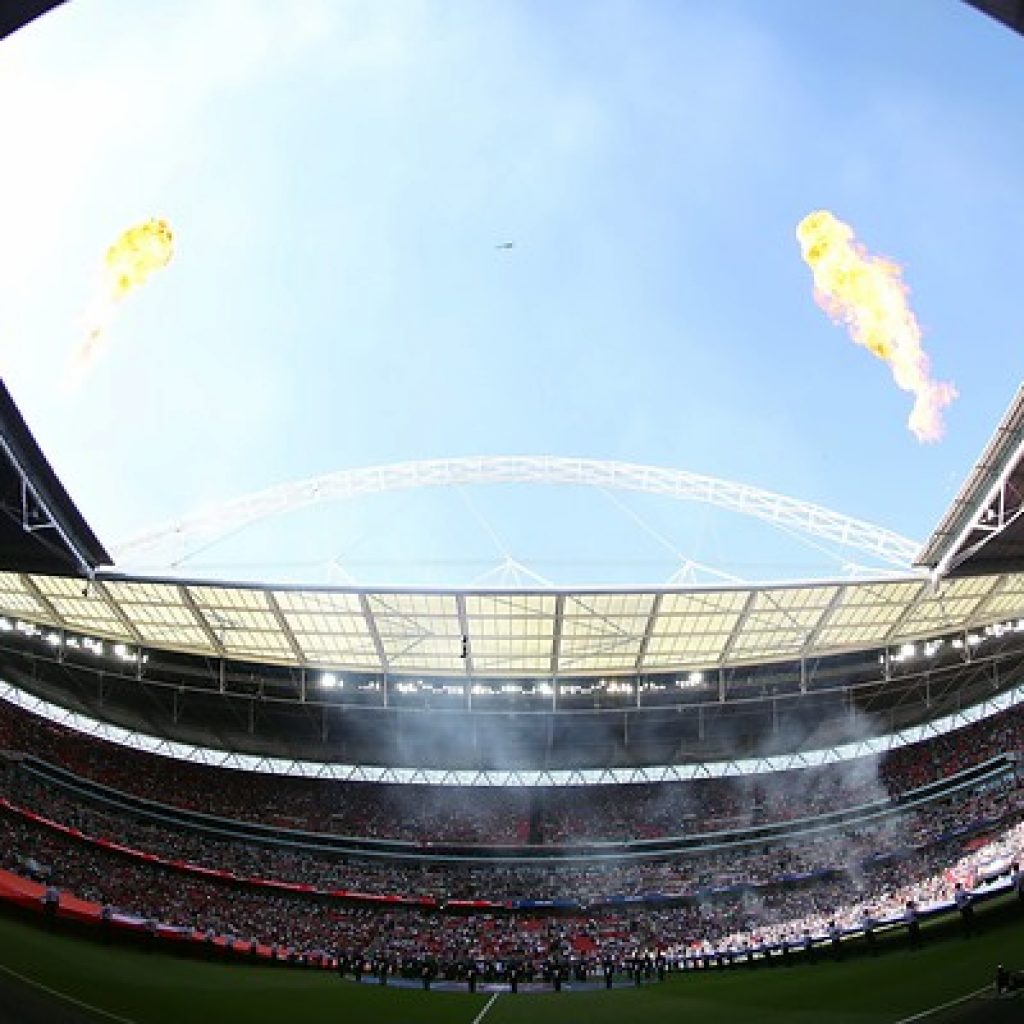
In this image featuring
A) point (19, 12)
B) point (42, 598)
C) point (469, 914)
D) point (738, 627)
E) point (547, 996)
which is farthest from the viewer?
point (469, 914)

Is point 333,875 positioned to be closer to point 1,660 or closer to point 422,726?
point 422,726

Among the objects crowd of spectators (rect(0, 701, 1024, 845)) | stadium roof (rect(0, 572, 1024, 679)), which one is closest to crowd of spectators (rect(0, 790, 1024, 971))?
crowd of spectators (rect(0, 701, 1024, 845))

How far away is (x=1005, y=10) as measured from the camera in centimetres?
809

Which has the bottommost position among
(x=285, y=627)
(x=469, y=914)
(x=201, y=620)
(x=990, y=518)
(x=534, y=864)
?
(x=469, y=914)

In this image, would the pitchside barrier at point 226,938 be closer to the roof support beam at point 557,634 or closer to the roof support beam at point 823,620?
the roof support beam at point 823,620

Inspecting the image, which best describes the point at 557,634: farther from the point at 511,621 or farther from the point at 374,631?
the point at 374,631

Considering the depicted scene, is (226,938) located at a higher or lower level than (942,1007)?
lower

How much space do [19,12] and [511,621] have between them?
26.7m

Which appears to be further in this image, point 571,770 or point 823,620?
point 571,770

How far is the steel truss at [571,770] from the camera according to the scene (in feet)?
168

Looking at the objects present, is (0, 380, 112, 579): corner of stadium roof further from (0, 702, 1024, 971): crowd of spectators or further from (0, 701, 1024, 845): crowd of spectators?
(0, 701, 1024, 845): crowd of spectators

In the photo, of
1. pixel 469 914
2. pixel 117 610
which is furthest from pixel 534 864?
pixel 117 610

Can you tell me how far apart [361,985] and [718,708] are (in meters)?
23.5

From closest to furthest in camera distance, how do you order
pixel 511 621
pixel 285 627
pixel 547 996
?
1. pixel 547 996
2. pixel 511 621
3. pixel 285 627
